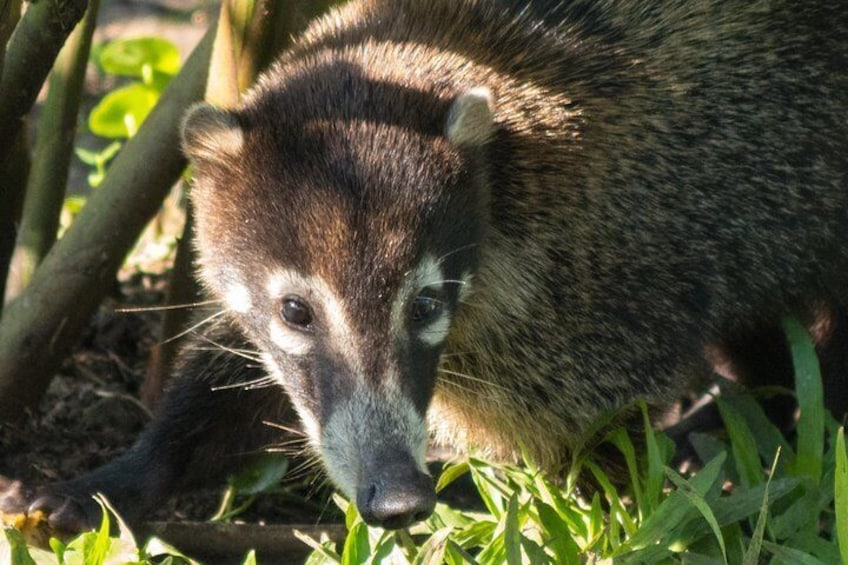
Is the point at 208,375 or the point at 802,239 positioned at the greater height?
the point at 802,239

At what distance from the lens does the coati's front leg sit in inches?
196

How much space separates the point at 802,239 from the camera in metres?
5.37

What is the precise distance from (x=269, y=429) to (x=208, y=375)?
1.10 ft

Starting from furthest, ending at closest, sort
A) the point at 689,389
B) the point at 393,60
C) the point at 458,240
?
the point at 689,389 → the point at 393,60 → the point at 458,240

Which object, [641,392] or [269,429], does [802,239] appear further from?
[269,429]

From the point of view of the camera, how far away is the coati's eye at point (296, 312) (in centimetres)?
429

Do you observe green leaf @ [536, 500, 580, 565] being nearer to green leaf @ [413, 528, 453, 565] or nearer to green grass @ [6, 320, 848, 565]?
green grass @ [6, 320, 848, 565]

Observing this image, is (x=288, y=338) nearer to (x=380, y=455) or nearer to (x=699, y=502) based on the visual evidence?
(x=380, y=455)

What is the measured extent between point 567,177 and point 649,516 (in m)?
1.22

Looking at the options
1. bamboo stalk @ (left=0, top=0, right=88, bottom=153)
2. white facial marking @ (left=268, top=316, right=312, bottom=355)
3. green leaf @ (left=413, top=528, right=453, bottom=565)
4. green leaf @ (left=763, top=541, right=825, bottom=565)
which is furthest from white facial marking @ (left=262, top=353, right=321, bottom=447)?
green leaf @ (left=763, top=541, right=825, bottom=565)

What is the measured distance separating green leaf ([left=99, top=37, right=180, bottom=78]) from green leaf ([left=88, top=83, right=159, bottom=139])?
0.11m

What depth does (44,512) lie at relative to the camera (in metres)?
4.70

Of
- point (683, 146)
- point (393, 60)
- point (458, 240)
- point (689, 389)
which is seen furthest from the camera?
point (689, 389)

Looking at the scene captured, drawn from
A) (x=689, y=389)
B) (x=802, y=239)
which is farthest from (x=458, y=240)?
(x=689, y=389)
